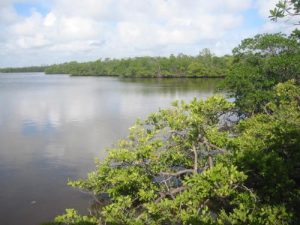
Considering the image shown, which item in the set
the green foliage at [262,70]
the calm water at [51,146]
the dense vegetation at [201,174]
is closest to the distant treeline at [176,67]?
the calm water at [51,146]

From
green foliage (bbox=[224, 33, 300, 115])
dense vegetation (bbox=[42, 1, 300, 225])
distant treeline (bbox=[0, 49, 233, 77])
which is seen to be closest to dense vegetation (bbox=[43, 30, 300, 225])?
dense vegetation (bbox=[42, 1, 300, 225])

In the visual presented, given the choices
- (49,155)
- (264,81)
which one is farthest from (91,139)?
(264,81)

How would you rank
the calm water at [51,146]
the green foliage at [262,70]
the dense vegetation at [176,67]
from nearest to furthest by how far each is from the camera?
the calm water at [51,146] < the green foliage at [262,70] < the dense vegetation at [176,67]

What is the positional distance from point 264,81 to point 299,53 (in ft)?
11.3

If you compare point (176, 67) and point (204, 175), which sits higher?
point (204, 175)

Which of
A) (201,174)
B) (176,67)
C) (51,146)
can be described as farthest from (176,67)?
(201,174)

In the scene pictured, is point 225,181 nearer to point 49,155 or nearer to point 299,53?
point 49,155

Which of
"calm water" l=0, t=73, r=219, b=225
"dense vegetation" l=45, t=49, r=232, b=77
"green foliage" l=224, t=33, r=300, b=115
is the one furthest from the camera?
"dense vegetation" l=45, t=49, r=232, b=77

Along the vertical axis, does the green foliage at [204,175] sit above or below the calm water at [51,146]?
above

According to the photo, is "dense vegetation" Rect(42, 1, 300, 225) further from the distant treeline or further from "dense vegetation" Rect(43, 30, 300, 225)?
the distant treeline

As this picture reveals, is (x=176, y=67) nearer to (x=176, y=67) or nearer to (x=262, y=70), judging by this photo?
(x=176, y=67)

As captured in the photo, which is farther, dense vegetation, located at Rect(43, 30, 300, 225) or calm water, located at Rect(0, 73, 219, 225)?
calm water, located at Rect(0, 73, 219, 225)

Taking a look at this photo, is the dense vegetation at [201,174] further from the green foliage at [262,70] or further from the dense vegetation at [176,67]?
the dense vegetation at [176,67]

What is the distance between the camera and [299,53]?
2762cm
